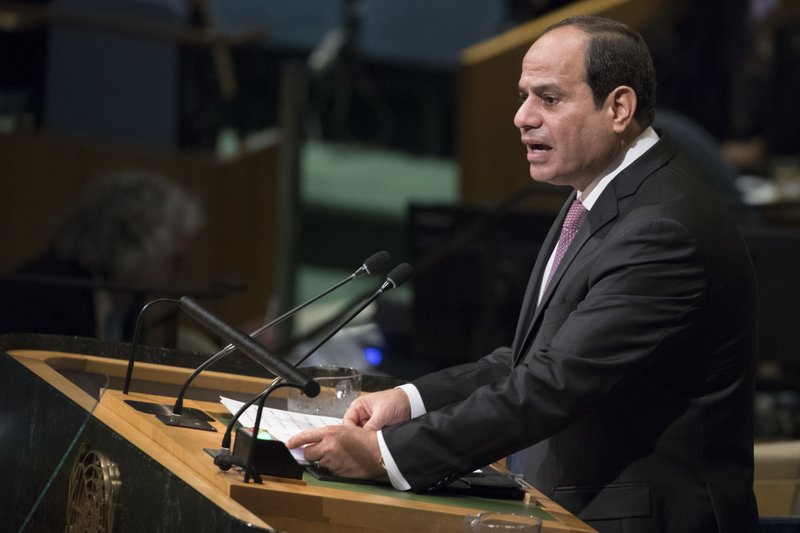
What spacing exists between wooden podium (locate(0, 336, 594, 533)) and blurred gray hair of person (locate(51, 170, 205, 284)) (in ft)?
7.48

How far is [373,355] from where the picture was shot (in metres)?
6.28

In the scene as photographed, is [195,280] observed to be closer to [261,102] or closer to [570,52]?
[261,102]

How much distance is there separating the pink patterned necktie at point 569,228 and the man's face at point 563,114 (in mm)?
141

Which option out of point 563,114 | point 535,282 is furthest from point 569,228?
point 563,114

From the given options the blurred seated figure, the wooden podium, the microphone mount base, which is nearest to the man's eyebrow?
the wooden podium

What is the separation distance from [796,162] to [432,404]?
5599mm

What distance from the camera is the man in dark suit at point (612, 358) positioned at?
244cm

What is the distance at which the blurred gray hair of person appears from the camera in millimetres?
5266

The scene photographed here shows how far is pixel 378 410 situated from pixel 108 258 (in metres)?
2.80

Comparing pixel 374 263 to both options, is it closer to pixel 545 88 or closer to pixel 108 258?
pixel 545 88

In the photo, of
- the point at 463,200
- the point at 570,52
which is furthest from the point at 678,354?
the point at 463,200

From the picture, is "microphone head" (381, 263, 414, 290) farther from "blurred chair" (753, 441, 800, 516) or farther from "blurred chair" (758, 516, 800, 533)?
"blurred chair" (753, 441, 800, 516)

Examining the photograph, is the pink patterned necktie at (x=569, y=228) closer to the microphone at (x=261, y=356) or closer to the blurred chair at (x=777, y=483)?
the microphone at (x=261, y=356)

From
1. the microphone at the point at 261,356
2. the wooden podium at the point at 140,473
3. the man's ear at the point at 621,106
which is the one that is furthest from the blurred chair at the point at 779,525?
the microphone at the point at 261,356
